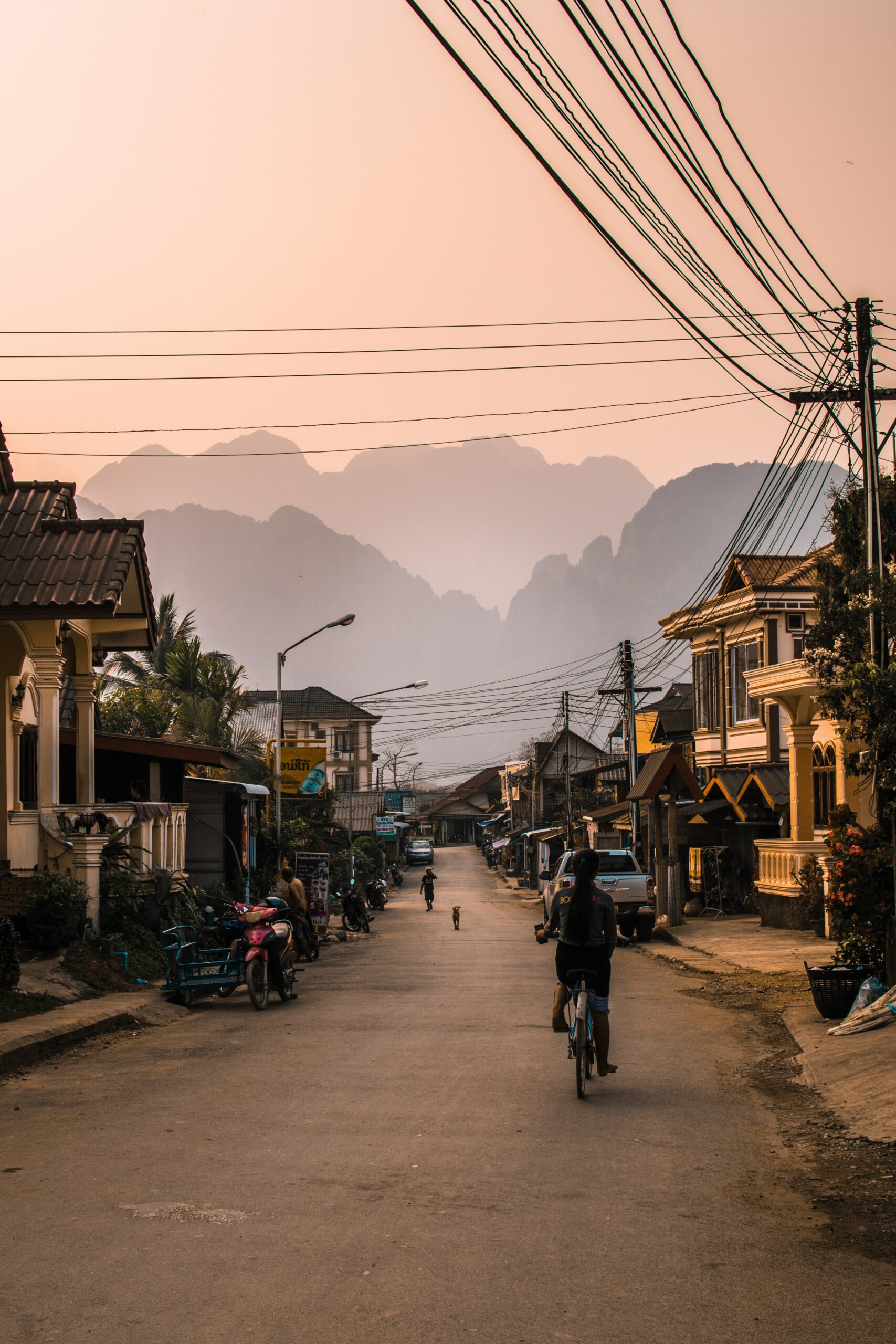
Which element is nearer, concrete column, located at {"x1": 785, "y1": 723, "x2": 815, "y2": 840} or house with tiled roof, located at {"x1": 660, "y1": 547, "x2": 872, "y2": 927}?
house with tiled roof, located at {"x1": 660, "y1": 547, "x2": 872, "y2": 927}

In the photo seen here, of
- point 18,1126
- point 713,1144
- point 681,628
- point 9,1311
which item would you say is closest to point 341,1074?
point 18,1126

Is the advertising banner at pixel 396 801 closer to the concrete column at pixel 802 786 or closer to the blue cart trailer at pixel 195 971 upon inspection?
the concrete column at pixel 802 786

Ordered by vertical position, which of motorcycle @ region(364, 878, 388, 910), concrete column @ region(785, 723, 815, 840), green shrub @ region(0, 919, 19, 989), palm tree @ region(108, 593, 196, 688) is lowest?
motorcycle @ region(364, 878, 388, 910)

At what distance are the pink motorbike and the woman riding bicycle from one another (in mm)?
6189

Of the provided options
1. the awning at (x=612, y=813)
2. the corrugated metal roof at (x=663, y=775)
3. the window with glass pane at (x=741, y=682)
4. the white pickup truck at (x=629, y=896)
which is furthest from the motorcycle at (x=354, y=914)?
the awning at (x=612, y=813)

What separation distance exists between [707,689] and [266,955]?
83.1 feet

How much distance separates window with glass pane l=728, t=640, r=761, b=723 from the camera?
116ft

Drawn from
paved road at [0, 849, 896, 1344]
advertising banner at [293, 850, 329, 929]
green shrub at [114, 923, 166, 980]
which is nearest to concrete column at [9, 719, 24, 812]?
green shrub at [114, 923, 166, 980]

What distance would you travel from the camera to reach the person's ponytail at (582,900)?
10203 mm

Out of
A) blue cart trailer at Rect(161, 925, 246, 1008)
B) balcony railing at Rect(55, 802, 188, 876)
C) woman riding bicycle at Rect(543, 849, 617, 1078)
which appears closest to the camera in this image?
woman riding bicycle at Rect(543, 849, 617, 1078)

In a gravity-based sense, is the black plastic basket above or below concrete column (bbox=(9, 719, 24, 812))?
below

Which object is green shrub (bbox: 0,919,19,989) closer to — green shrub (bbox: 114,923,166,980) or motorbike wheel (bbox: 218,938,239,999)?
motorbike wheel (bbox: 218,938,239,999)

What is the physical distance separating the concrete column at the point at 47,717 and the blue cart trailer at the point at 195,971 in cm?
289

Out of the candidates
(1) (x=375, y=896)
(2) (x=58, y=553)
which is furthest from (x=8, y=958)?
(1) (x=375, y=896)
